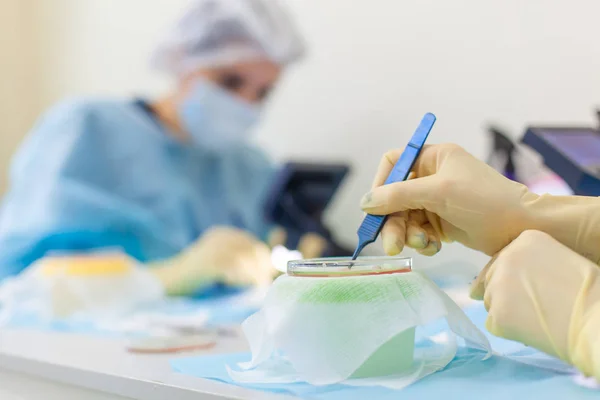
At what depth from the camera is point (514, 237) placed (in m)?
0.47

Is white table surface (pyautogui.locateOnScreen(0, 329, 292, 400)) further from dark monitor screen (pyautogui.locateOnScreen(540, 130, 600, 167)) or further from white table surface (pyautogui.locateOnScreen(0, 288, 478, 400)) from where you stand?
dark monitor screen (pyautogui.locateOnScreen(540, 130, 600, 167))

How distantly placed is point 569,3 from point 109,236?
35.3 inches

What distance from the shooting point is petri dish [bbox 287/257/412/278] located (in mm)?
464

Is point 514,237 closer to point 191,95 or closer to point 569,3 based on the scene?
point 569,3

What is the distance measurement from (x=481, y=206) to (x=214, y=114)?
3.63 ft

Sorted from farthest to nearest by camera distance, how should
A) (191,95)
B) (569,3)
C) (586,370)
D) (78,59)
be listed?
(78,59) < (191,95) < (569,3) < (586,370)

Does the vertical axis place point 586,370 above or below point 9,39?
below

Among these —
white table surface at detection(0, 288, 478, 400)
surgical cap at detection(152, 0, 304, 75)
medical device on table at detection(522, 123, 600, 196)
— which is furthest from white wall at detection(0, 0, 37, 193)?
medical device on table at detection(522, 123, 600, 196)


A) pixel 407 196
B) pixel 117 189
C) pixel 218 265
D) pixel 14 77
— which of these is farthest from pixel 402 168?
pixel 14 77

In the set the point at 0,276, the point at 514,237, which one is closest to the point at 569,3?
the point at 514,237

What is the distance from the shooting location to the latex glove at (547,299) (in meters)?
0.40

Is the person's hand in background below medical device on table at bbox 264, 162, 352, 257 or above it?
above

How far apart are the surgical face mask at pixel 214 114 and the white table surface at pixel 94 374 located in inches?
32.1

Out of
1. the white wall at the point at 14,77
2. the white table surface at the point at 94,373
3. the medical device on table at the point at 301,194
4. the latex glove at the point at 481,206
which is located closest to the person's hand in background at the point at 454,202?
the latex glove at the point at 481,206
